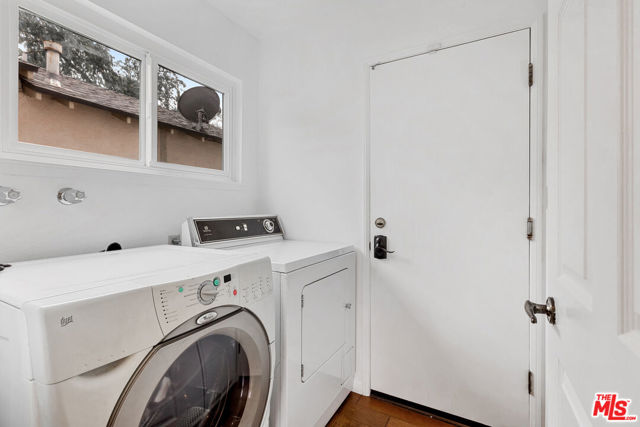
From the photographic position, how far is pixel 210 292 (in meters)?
0.86

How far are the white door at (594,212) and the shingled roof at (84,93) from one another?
1.86 meters

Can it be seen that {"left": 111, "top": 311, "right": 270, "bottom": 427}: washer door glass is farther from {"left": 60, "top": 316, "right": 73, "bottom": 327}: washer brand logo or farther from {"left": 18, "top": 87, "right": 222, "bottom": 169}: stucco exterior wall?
{"left": 18, "top": 87, "right": 222, "bottom": 169}: stucco exterior wall

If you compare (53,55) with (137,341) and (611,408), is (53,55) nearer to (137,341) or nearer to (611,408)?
(137,341)

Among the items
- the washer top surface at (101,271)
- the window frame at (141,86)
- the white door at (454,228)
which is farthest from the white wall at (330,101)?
the washer top surface at (101,271)

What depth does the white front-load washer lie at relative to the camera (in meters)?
0.58

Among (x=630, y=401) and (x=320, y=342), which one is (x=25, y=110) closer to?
(x=320, y=342)

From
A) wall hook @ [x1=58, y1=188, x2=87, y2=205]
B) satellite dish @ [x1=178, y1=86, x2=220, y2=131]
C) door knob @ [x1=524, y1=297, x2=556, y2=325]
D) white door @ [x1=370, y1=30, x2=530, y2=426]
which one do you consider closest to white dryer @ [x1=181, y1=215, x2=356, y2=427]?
white door @ [x1=370, y1=30, x2=530, y2=426]

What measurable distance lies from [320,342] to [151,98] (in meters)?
1.64

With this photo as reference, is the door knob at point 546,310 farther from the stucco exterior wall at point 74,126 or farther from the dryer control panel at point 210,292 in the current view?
the stucco exterior wall at point 74,126

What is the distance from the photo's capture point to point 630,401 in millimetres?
372

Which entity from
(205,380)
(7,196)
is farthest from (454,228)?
(7,196)

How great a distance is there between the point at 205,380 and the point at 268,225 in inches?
48.8

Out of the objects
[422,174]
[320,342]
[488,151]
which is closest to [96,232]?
[320,342]

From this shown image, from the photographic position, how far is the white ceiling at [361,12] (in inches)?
60.9
